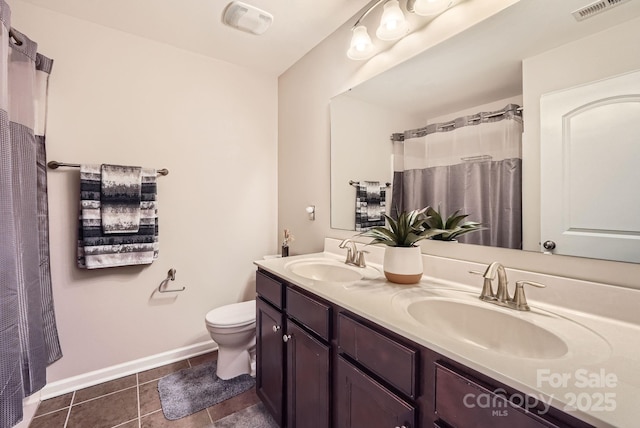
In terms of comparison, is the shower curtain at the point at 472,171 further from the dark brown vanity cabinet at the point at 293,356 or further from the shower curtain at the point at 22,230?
the shower curtain at the point at 22,230

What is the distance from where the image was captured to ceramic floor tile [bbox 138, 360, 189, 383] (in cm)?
190

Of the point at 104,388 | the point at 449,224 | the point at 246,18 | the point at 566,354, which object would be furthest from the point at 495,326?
the point at 104,388

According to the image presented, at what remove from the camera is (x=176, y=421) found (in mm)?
1490

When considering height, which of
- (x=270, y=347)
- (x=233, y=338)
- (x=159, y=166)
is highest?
(x=159, y=166)

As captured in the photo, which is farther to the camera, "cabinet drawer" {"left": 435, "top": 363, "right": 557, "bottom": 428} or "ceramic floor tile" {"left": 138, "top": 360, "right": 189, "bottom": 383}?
"ceramic floor tile" {"left": 138, "top": 360, "right": 189, "bottom": 383}

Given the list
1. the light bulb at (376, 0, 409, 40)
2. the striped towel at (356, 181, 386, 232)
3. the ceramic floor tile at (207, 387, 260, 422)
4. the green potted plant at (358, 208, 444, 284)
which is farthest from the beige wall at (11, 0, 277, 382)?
the green potted plant at (358, 208, 444, 284)

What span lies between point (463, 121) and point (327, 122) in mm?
1002

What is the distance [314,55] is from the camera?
209 cm

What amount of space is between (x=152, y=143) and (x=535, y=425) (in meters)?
2.42

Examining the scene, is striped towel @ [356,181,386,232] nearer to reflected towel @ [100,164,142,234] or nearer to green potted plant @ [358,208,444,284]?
green potted plant @ [358,208,444,284]

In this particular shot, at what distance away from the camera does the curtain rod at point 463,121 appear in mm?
1052

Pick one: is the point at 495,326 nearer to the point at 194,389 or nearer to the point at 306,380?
the point at 306,380

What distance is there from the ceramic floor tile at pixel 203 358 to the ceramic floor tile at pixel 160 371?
0.14ft

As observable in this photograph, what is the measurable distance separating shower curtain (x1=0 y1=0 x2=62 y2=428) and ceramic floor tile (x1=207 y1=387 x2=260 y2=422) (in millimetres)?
836
